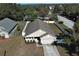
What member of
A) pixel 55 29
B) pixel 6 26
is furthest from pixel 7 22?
pixel 55 29

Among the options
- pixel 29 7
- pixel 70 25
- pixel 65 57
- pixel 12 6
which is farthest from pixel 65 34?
pixel 12 6

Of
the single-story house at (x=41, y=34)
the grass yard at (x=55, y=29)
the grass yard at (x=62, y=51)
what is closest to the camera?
the grass yard at (x=62, y=51)

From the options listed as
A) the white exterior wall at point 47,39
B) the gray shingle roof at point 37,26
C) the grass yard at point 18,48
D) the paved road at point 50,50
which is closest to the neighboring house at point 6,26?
the grass yard at point 18,48

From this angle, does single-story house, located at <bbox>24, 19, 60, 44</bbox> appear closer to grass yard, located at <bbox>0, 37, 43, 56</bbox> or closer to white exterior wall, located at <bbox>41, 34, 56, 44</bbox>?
white exterior wall, located at <bbox>41, 34, 56, 44</bbox>

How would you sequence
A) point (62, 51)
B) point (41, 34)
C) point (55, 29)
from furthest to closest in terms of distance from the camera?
point (55, 29), point (41, 34), point (62, 51)

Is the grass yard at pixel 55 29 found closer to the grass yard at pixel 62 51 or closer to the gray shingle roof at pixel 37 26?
the gray shingle roof at pixel 37 26

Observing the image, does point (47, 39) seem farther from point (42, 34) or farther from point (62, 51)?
point (62, 51)
